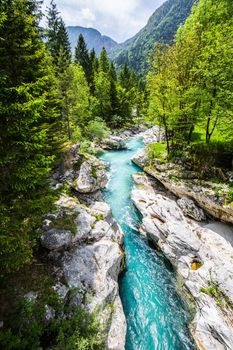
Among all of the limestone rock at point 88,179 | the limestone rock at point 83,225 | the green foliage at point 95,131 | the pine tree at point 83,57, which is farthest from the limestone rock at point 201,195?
the pine tree at point 83,57

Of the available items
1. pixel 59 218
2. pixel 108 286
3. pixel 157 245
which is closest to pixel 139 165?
pixel 157 245

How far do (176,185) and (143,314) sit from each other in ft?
30.7

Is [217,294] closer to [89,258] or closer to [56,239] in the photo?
[89,258]

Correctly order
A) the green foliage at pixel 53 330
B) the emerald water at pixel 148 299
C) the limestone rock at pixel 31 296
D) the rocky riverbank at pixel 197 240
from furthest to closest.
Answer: the emerald water at pixel 148 299, the rocky riverbank at pixel 197 240, the limestone rock at pixel 31 296, the green foliage at pixel 53 330

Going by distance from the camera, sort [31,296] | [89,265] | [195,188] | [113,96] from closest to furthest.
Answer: [31,296] → [89,265] → [195,188] → [113,96]

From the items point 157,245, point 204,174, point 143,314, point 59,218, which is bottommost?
point 143,314

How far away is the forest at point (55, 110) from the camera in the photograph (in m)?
5.73

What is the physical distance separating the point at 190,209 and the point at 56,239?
31.5 ft

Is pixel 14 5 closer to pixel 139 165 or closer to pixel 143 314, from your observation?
pixel 143 314

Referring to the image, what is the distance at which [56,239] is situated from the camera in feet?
27.7

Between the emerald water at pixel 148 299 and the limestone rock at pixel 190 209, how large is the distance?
346cm

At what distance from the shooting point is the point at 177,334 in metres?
7.64

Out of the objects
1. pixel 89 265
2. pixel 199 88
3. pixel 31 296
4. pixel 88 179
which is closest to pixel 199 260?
pixel 89 265

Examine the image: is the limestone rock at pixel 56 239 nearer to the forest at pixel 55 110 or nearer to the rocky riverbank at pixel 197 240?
the forest at pixel 55 110
